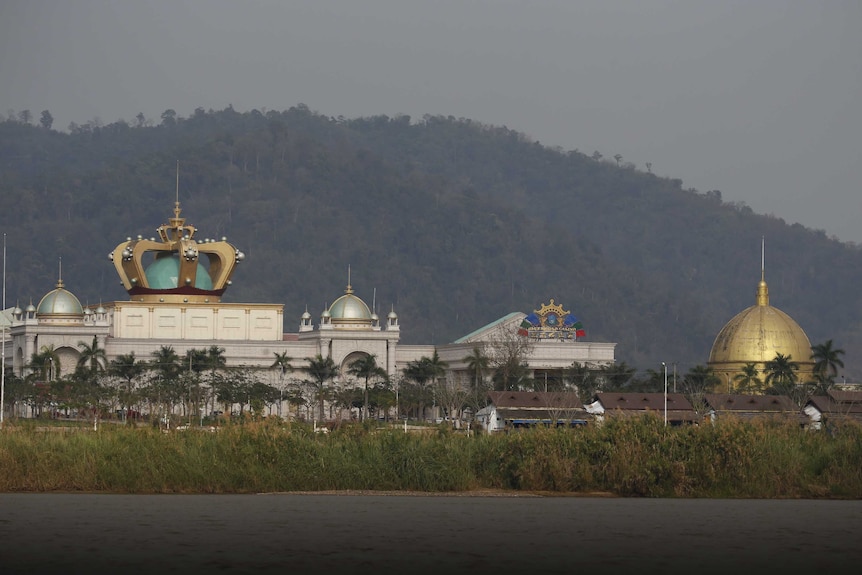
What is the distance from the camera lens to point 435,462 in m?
43.6

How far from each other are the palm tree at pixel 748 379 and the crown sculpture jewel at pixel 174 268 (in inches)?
1431

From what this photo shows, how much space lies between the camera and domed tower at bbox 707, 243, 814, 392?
128000 millimetres

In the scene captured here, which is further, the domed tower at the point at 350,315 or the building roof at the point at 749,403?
the domed tower at the point at 350,315

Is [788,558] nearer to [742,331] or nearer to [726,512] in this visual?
[726,512]

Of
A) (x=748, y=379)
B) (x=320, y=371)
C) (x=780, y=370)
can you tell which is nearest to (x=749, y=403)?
(x=748, y=379)

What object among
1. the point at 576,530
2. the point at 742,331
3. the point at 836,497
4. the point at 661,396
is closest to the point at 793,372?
the point at 742,331

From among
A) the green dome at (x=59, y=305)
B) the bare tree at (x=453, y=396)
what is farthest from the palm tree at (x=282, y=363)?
the green dome at (x=59, y=305)

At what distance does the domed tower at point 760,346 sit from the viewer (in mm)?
128000

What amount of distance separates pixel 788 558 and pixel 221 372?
81875 mm

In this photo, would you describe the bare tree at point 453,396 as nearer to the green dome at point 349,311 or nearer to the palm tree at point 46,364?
the green dome at point 349,311

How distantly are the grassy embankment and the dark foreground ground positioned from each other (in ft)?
4.70

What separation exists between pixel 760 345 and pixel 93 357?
49.8 m

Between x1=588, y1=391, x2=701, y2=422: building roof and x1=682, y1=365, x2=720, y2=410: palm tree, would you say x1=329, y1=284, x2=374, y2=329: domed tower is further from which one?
x1=588, y1=391, x2=701, y2=422: building roof

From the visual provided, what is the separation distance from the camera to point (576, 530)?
112 ft
